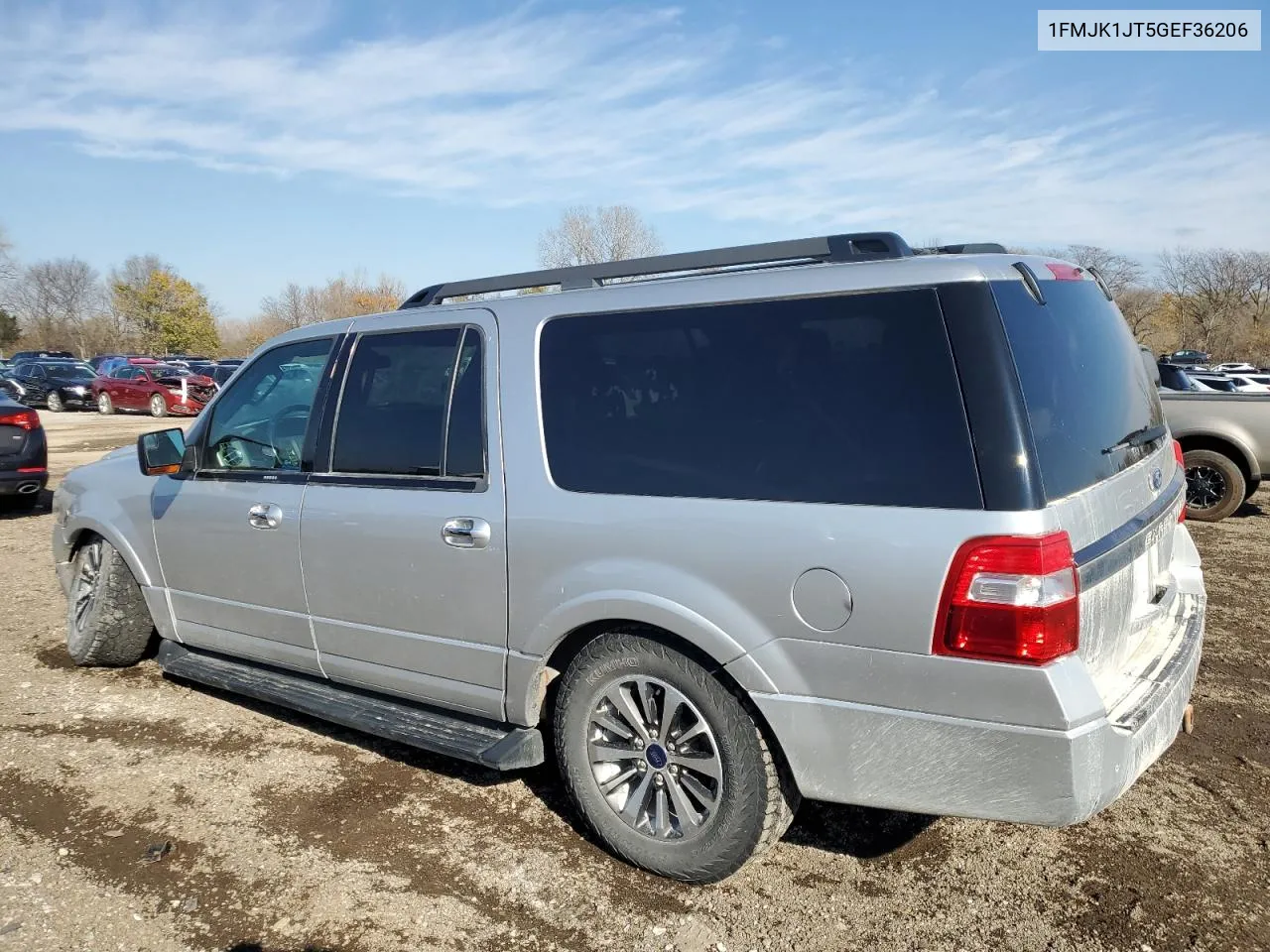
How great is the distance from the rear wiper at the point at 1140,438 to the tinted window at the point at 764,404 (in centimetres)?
71

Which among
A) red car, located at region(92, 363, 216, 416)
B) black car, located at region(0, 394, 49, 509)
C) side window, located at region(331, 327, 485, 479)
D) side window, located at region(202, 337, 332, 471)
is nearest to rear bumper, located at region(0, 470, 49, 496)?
black car, located at region(0, 394, 49, 509)

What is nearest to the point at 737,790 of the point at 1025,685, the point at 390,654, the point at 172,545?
the point at 1025,685

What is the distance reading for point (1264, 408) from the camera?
29.0 ft

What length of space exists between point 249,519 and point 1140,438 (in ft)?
11.7

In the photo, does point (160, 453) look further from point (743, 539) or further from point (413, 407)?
point (743, 539)

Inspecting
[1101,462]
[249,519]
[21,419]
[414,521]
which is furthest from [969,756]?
[21,419]

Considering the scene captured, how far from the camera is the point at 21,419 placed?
9.45 metres

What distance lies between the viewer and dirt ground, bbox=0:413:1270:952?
9.02 ft

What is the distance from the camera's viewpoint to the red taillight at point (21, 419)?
934 centimetres

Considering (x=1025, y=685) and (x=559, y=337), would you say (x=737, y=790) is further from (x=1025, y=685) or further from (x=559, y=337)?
(x=559, y=337)

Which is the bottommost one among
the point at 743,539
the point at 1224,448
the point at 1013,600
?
the point at 1224,448

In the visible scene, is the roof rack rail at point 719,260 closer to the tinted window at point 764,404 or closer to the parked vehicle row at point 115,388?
the tinted window at point 764,404

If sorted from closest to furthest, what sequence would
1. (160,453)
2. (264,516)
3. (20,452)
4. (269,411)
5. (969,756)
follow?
(969,756)
(264,516)
(269,411)
(160,453)
(20,452)

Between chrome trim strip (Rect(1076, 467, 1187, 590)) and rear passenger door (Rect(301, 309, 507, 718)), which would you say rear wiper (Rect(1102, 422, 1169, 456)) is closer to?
chrome trim strip (Rect(1076, 467, 1187, 590))
